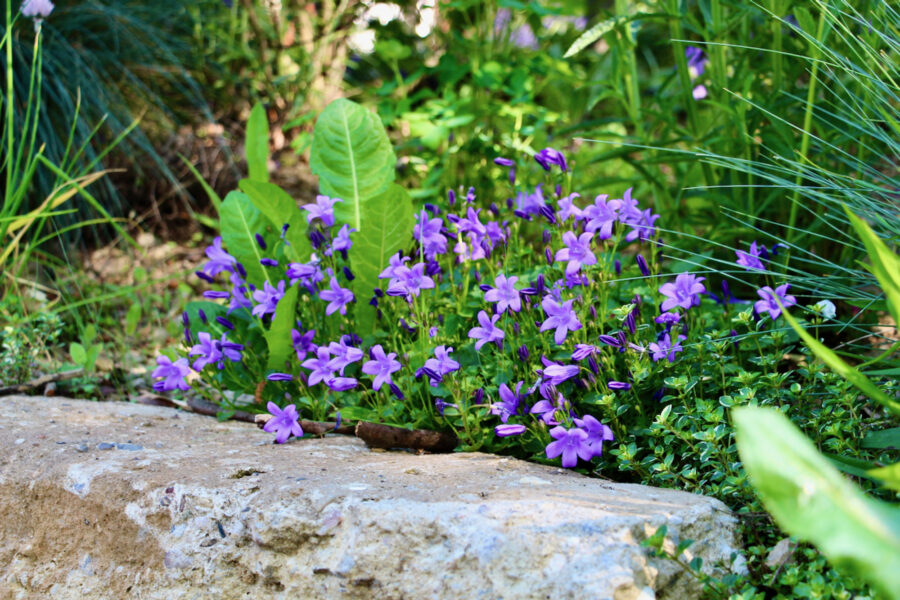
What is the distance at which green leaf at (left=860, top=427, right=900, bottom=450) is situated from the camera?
141 cm

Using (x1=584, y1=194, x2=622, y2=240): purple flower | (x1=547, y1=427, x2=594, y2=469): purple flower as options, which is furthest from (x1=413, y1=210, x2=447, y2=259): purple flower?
(x1=547, y1=427, x2=594, y2=469): purple flower

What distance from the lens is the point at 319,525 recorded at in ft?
4.57

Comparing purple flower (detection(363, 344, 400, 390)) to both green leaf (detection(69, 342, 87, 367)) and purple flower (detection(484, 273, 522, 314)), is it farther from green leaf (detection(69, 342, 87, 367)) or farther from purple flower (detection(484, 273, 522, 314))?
green leaf (detection(69, 342, 87, 367))

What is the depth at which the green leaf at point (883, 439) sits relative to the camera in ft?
4.63

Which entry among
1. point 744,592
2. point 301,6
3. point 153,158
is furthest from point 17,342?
point 301,6

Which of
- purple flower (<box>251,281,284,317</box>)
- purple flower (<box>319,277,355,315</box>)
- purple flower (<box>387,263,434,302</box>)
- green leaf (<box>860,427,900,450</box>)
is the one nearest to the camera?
green leaf (<box>860,427,900,450</box>)

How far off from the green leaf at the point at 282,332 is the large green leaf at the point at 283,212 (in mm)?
315

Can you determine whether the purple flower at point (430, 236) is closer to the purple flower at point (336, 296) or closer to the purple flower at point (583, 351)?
the purple flower at point (336, 296)

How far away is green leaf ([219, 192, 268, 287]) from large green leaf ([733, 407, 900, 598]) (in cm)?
184

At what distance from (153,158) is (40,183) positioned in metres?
0.52

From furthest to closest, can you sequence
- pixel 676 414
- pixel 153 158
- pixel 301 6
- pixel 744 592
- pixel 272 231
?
pixel 301 6, pixel 153 158, pixel 272 231, pixel 676 414, pixel 744 592

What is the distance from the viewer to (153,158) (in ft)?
12.4

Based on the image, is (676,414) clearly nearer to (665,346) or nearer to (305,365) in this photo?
(665,346)

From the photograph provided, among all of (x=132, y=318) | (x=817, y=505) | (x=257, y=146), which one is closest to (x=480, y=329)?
(x=817, y=505)
